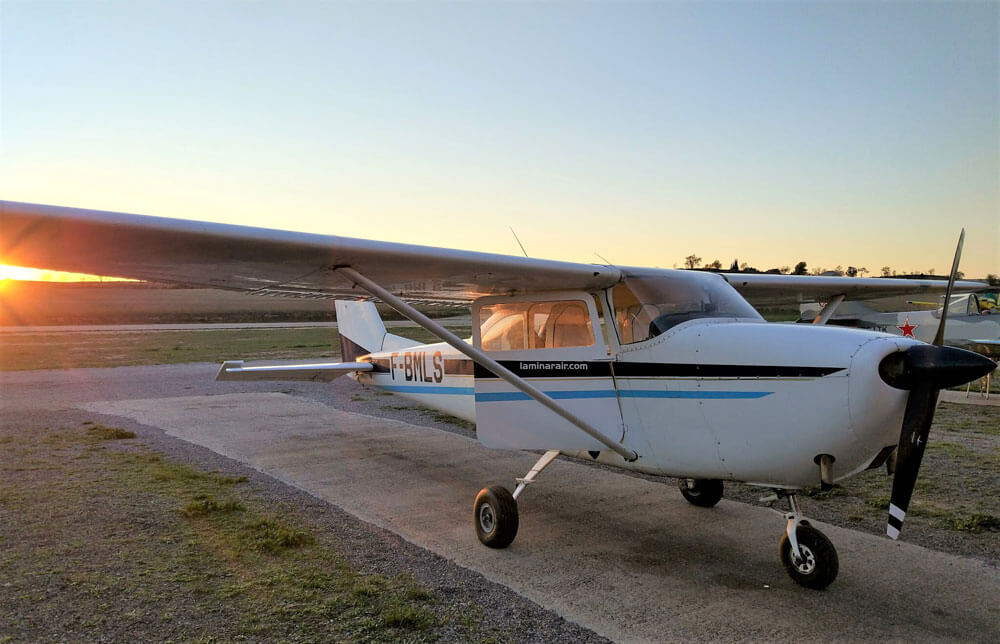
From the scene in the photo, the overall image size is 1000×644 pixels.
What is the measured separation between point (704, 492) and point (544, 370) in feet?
6.79

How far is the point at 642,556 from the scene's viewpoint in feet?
16.4

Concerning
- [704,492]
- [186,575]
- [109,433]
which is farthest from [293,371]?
[704,492]

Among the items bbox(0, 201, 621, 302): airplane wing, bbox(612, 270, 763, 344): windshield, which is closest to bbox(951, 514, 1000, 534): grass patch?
bbox(612, 270, 763, 344): windshield

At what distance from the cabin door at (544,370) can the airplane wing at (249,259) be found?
8.3 inches

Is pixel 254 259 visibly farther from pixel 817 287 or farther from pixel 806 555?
pixel 817 287

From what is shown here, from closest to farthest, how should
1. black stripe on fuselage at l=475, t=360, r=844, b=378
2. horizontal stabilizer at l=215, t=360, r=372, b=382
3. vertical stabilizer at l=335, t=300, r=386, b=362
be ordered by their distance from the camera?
black stripe on fuselage at l=475, t=360, r=844, b=378, horizontal stabilizer at l=215, t=360, r=372, b=382, vertical stabilizer at l=335, t=300, r=386, b=362

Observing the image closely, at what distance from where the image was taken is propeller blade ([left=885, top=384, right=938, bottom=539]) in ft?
12.1

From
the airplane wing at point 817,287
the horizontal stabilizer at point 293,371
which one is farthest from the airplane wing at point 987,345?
the horizontal stabilizer at point 293,371

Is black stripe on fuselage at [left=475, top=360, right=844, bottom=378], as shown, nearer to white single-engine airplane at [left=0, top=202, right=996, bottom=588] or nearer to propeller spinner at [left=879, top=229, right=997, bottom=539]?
white single-engine airplane at [left=0, top=202, right=996, bottom=588]

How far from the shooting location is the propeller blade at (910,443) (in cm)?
368

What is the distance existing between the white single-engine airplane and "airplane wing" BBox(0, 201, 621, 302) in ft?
0.05

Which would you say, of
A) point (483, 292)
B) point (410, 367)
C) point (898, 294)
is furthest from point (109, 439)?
point (898, 294)

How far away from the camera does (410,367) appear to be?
8.05 meters

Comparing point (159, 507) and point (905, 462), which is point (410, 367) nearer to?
point (159, 507)
